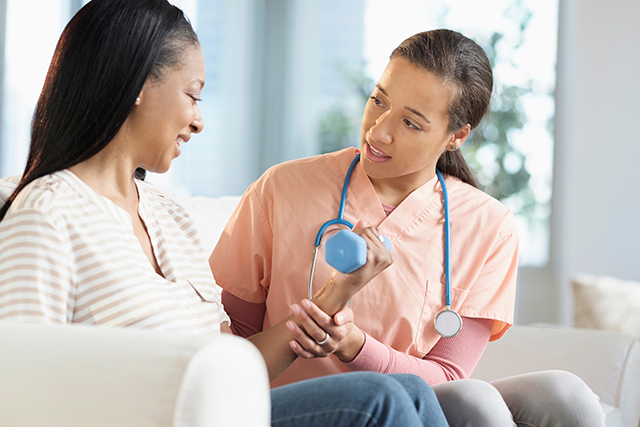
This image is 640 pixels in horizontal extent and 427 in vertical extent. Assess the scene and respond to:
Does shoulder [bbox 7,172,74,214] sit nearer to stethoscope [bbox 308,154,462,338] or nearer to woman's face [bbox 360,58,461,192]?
stethoscope [bbox 308,154,462,338]

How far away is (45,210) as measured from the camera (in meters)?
0.80

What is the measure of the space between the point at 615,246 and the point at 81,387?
290 centimetres

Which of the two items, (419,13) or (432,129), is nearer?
(432,129)

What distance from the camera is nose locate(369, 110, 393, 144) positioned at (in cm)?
124

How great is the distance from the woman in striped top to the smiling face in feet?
0.87

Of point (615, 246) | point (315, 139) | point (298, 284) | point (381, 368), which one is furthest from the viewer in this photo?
point (315, 139)

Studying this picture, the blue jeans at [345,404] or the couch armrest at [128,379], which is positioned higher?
the couch armrest at [128,379]

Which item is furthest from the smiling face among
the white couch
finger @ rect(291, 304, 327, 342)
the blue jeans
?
the white couch

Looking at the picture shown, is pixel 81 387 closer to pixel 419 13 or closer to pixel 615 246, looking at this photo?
pixel 615 246

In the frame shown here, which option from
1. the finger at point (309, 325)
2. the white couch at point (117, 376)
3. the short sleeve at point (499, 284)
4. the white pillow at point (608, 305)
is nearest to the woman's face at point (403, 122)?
the short sleeve at point (499, 284)

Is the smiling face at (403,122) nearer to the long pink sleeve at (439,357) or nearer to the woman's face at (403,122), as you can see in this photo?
the woman's face at (403,122)

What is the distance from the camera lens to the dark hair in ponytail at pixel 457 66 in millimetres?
1269

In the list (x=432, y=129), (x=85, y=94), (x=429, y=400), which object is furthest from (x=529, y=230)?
(x=85, y=94)

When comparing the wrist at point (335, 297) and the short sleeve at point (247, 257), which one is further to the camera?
the short sleeve at point (247, 257)
